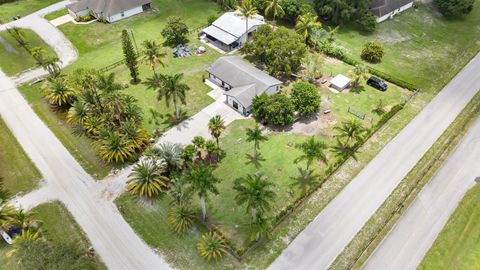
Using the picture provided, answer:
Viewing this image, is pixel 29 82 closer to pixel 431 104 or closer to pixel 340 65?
pixel 340 65

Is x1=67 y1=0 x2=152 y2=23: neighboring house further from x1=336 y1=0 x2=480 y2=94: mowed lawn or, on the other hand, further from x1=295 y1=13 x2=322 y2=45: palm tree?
x1=336 y1=0 x2=480 y2=94: mowed lawn

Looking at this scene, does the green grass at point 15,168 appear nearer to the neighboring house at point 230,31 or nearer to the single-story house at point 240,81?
the single-story house at point 240,81

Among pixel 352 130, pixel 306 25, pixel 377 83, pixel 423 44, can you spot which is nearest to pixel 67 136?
pixel 352 130

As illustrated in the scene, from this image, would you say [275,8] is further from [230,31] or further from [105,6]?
[105,6]

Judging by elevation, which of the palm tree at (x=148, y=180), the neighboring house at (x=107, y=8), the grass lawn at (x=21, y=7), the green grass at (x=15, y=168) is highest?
the neighboring house at (x=107, y=8)

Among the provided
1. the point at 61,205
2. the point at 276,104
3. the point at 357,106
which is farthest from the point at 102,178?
the point at 357,106

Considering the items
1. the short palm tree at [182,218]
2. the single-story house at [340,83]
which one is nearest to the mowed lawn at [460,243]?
the single-story house at [340,83]
